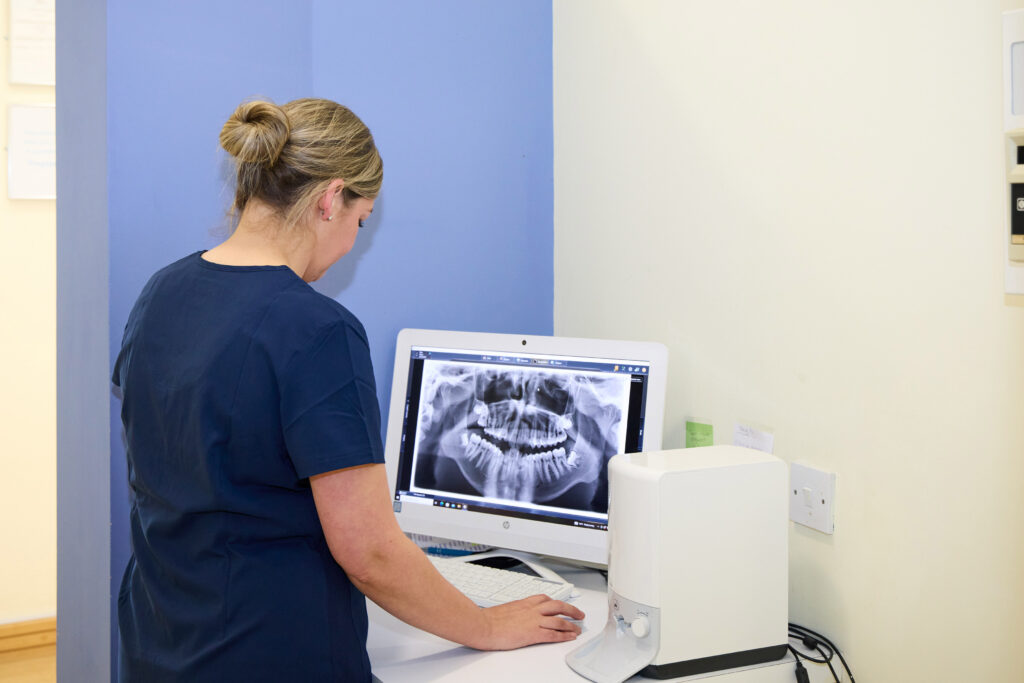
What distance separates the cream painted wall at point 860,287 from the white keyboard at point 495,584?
404 mm

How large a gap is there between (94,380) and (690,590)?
1.21 meters

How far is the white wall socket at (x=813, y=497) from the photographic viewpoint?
1.30 metres

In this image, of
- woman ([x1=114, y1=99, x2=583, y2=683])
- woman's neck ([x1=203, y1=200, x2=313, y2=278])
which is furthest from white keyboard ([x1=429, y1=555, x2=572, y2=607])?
woman's neck ([x1=203, y1=200, x2=313, y2=278])

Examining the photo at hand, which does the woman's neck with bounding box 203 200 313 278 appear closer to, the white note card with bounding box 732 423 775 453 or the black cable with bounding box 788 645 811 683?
the white note card with bounding box 732 423 775 453

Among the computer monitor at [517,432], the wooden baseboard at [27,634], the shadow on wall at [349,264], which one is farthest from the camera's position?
the wooden baseboard at [27,634]

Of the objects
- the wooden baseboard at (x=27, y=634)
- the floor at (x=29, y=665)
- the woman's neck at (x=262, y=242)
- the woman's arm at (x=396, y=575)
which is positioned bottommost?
the floor at (x=29, y=665)

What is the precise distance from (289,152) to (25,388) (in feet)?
7.96

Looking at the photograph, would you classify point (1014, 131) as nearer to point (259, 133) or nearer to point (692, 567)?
point (692, 567)

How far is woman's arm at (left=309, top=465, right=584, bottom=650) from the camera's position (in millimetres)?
1062

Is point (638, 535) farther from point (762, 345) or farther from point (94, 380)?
point (94, 380)

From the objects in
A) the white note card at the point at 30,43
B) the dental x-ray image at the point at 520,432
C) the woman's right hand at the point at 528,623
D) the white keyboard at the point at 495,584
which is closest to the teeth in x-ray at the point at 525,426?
the dental x-ray image at the point at 520,432

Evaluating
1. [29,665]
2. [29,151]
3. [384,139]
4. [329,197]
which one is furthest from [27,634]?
[329,197]

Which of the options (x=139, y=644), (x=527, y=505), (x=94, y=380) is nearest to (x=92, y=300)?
(x=94, y=380)

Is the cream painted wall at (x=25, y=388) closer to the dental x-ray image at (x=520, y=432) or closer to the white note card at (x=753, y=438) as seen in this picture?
the dental x-ray image at (x=520, y=432)
